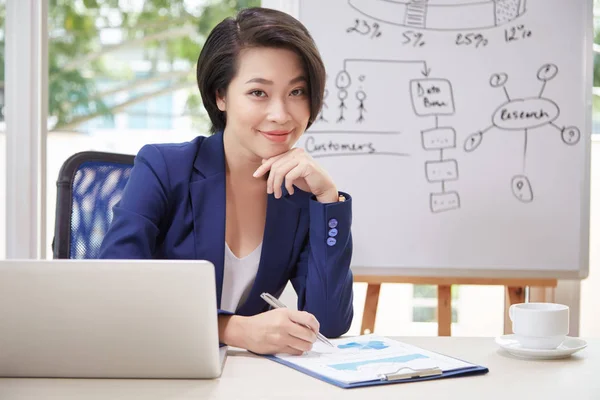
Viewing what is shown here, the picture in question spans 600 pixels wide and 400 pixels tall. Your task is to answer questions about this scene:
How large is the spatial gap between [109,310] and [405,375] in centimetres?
41

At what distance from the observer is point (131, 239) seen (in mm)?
1396

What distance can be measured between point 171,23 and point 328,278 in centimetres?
173

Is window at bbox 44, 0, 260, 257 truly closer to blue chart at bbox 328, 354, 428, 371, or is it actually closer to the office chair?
the office chair

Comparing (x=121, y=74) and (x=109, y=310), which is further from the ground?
(x=121, y=74)

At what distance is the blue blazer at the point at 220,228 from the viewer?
146cm

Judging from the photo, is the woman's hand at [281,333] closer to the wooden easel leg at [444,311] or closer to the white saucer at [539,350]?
the white saucer at [539,350]

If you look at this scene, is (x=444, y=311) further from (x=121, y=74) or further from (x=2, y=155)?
(x=2, y=155)

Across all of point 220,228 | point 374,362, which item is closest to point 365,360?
point 374,362

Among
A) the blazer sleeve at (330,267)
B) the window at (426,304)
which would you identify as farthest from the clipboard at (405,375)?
the window at (426,304)

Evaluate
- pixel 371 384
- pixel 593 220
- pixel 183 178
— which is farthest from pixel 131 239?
pixel 593 220

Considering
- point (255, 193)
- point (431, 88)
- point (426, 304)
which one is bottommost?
point (426, 304)

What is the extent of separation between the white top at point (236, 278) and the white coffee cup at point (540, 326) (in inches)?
22.6

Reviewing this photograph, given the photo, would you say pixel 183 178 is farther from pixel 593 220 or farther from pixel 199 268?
pixel 593 220

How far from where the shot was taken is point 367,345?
1.21 meters
